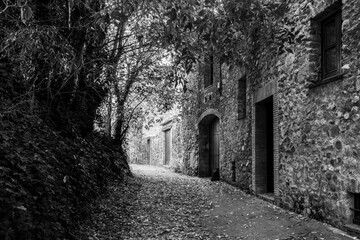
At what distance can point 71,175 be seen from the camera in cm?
482

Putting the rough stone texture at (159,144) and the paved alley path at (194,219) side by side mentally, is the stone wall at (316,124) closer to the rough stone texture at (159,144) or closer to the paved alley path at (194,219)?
the paved alley path at (194,219)

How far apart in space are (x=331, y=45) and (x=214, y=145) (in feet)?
25.7

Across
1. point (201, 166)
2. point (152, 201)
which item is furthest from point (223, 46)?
point (201, 166)

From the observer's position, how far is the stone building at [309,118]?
437cm

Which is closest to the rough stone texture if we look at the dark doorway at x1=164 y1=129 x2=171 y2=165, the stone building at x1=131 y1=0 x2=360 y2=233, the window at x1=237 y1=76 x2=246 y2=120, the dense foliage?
the dark doorway at x1=164 y1=129 x2=171 y2=165

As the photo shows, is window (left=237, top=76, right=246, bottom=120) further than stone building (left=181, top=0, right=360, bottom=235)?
Yes

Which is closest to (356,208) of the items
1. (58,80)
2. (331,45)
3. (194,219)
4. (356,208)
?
(356,208)

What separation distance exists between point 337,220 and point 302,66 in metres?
2.56

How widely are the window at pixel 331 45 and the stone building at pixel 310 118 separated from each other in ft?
0.05

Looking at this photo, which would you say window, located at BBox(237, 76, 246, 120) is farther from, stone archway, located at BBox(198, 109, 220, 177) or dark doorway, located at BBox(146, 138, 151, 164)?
dark doorway, located at BBox(146, 138, 151, 164)

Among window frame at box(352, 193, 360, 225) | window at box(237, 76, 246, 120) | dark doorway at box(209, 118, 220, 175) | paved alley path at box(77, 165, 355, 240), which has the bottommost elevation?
paved alley path at box(77, 165, 355, 240)

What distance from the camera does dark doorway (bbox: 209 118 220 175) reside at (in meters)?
12.3

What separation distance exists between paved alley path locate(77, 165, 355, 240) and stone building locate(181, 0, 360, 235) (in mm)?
380

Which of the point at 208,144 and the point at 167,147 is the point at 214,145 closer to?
the point at 208,144
